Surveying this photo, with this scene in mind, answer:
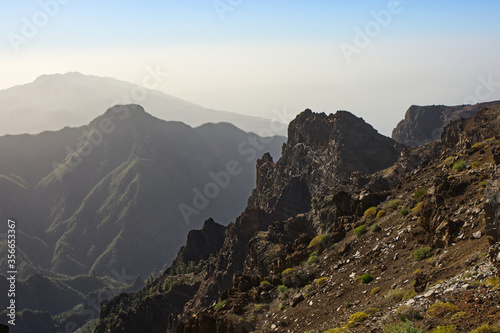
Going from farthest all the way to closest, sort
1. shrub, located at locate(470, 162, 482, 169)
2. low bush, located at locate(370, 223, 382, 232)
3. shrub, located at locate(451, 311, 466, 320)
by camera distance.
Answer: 1. low bush, located at locate(370, 223, 382, 232)
2. shrub, located at locate(470, 162, 482, 169)
3. shrub, located at locate(451, 311, 466, 320)

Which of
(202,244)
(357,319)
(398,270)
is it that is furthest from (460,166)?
(202,244)

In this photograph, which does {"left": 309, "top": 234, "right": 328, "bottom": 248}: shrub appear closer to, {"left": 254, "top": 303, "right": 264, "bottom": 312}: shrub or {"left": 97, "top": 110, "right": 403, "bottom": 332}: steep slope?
{"left": 254, "top": 303, "right": 264, "bottom": 312}: shrub

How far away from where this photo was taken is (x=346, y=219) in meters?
49.2

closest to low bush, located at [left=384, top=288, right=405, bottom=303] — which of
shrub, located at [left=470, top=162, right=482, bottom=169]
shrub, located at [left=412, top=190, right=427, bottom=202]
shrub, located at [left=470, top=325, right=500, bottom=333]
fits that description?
shrub, located at [left=470, top=325, right=500, bottom=333]

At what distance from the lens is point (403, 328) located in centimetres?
2241

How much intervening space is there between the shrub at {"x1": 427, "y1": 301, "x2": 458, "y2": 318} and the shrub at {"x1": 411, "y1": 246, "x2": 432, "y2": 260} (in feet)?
27.8

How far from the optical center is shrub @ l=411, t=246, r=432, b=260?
31.8 meters

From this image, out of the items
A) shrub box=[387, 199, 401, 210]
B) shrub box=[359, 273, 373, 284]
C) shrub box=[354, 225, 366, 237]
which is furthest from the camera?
shrub box=[387, 199, 401, 210]

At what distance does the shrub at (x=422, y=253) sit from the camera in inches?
1251

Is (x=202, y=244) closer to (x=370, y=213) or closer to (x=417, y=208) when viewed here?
(x=370, y=213)

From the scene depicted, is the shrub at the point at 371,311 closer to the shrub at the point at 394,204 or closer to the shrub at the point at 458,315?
the shrub at the point at 458,315

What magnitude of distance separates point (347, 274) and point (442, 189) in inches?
350

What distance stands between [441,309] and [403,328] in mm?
2027

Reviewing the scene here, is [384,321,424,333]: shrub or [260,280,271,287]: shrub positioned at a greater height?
[260,280,271,287]: shrub
